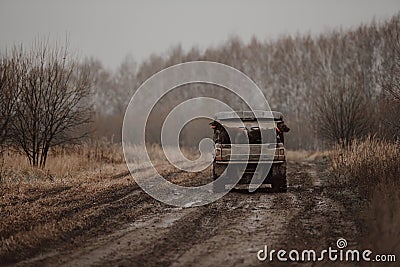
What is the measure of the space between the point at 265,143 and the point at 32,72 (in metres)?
8.86

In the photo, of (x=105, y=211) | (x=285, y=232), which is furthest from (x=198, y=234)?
(x=105, y=211)

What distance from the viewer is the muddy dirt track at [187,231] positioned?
6.27 m

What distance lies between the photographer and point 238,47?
5144cm

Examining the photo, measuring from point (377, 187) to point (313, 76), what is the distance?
35.3 meters

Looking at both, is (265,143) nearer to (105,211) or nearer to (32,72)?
(105,211)

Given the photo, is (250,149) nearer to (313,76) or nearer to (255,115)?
(255,115)

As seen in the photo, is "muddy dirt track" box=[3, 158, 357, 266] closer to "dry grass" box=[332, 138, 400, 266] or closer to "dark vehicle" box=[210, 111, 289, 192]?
"dry grass" box=[332, 138, 400, 266]

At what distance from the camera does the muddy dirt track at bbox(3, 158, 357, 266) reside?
20.6 ft

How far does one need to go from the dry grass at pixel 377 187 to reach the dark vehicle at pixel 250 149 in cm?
202

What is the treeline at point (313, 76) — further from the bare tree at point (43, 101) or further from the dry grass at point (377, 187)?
the bare tree at point (43, 101)

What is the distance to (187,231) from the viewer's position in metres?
7.74

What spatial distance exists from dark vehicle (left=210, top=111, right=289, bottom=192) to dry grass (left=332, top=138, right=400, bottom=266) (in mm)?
2020

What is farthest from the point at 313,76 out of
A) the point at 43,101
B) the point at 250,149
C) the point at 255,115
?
the point at 250,149

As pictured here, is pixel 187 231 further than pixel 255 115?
No
